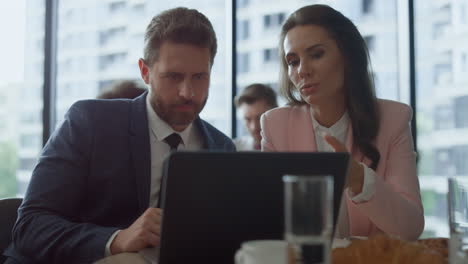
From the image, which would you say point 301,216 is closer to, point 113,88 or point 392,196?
point 392,196

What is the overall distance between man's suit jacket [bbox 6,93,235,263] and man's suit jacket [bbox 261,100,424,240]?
23.0 inches

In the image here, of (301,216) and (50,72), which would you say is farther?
(50,72)

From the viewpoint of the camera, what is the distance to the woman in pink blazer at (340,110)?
1836 millimetres

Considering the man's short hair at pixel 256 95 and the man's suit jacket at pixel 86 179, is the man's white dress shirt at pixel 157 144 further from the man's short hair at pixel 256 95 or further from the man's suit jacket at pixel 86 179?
the man's short hair at pixel 256 95

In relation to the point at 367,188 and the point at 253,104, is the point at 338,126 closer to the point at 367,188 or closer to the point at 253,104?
the point at 367,188

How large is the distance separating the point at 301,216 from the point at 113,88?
7.56 feet

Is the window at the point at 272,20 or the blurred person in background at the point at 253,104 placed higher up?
the window at the point at 272,20

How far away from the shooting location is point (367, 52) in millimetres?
2068

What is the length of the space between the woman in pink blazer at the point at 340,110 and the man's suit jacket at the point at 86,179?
1.96ft

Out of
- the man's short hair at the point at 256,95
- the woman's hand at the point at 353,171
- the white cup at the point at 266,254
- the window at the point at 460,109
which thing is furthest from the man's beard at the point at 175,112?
the window at the point at 460,109

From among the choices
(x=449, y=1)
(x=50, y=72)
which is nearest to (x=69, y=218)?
(x=50, y=72)

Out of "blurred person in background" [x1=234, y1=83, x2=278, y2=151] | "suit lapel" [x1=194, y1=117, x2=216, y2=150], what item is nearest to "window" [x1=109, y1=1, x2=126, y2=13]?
"blurred person in background" [x1=234, y1=83, x2=278, y2=151]

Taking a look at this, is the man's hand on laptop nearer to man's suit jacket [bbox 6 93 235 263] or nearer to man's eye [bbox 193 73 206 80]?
man's suit jacket [bbox 6 93 235 263]

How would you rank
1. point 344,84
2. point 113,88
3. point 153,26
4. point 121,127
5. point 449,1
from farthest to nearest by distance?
point 449,1 → point 113,88 → point 344,84 → point 153,26 → point 121,127
